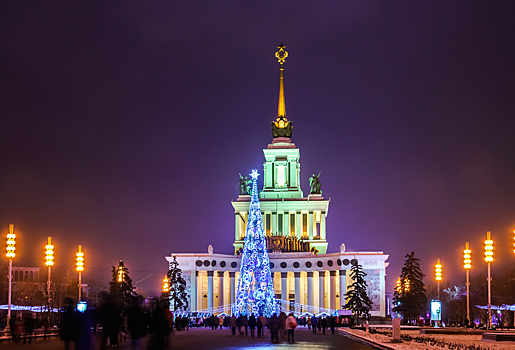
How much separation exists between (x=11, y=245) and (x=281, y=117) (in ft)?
310

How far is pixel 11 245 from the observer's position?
47125 millimetres

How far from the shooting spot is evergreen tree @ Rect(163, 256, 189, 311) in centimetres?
9631

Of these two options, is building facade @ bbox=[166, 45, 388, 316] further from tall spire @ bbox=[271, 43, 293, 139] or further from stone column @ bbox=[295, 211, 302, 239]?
tall spire @ bbox=[271, 43, 293, 139]

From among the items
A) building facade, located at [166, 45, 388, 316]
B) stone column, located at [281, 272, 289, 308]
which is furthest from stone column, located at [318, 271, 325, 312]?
stone column, located at [281, 272, 289, 308]

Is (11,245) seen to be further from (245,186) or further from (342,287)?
(245,186)

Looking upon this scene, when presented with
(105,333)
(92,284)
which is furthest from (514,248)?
(92,284)

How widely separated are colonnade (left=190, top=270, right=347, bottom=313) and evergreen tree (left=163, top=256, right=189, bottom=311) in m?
3.24

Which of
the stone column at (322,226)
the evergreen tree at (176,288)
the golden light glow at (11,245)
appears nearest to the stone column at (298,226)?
the stone column at (322,226)

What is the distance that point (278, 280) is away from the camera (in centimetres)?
11138

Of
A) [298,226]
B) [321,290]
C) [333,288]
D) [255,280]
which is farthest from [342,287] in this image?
[255,280]

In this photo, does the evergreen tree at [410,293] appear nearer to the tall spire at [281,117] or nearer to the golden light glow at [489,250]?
the golden light glow at [489,250]

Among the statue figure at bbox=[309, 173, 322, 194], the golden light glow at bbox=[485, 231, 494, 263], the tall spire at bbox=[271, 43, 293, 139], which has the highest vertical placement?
the tall spire at bbox=[271, 43, 293, 139]

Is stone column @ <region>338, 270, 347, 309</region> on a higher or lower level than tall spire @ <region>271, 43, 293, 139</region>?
lower

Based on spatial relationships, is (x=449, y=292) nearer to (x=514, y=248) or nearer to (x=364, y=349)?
(x=514, y=248)
